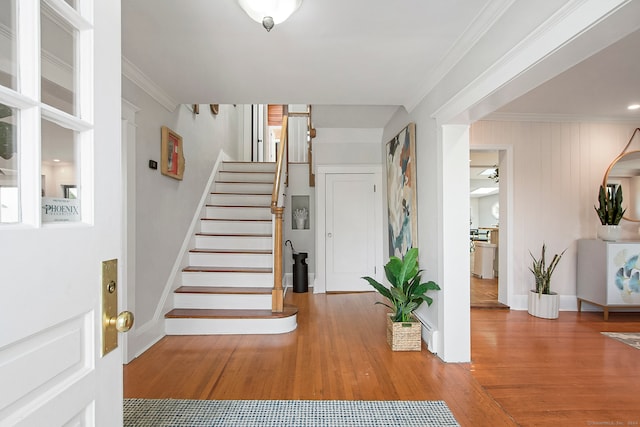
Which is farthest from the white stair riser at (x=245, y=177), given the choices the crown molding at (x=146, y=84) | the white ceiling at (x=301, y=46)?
the white ceiling at (x=301, y=46)

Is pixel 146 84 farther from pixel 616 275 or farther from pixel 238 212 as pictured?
pixel 616 275

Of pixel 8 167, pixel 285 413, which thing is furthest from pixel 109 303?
pixel 285 413

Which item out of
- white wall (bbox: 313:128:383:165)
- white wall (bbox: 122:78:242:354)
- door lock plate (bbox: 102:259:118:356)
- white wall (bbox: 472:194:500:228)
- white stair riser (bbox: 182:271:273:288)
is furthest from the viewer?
white wall (bbox: 472:194:500:228)

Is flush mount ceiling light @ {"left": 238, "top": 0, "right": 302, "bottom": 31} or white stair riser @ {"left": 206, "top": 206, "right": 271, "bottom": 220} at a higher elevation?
flush mount ceiling light @ {"left": 238, "top": 0, "right": 302, "bottom": 31}

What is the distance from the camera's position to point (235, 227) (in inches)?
165

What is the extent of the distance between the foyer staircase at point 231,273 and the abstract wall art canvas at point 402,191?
1.44m

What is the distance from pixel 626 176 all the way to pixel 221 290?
4.99 metres

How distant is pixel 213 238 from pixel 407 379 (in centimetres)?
272

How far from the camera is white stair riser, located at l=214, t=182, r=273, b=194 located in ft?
16.1

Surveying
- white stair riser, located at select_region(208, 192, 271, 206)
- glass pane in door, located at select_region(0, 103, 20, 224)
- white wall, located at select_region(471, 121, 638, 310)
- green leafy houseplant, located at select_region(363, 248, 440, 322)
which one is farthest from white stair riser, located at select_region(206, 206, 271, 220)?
glass pane in door, located at select_region(0, 103, 20, 224)

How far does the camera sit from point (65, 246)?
0.65m

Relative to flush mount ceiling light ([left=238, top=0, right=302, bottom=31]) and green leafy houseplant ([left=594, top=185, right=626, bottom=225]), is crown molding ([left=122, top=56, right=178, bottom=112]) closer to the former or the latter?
flush mount ceiling light ([left=238, top=0, right=302, bottom=31])

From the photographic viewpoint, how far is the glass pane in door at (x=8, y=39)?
1.96 feet

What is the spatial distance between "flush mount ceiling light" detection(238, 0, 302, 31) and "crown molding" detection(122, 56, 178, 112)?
125 centimetres
